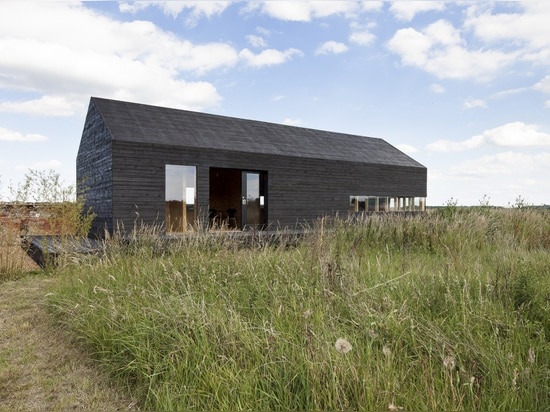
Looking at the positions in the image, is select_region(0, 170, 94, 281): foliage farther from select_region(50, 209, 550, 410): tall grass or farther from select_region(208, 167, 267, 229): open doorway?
select_region(208, 167, 267, 229): open doorway

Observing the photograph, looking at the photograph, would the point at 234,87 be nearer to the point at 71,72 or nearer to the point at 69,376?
the point at 71,72

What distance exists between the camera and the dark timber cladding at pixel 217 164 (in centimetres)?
1009

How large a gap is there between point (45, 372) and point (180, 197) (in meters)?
8.06

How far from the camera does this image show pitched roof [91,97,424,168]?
420 inches

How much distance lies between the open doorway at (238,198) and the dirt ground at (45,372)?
749cm

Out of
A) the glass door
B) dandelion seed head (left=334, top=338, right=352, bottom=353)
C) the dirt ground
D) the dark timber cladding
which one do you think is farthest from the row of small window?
dandelion seed head (left=334, top=338, right=352, bottom=353)

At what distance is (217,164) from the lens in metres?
11.4

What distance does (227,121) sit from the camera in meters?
13.3

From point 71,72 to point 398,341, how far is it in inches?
429

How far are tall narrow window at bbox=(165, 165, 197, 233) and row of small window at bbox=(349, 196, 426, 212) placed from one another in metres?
6.91

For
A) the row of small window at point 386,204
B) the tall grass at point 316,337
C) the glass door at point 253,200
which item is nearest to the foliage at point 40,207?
the tall grass at point 316,337

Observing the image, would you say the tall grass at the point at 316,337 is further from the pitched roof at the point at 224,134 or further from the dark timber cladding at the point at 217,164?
the pitched roof at the point at 224,134

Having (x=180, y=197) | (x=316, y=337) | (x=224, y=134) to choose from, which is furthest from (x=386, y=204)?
(x=316, y=337)

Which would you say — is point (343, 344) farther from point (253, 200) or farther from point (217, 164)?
point (253, 200)
